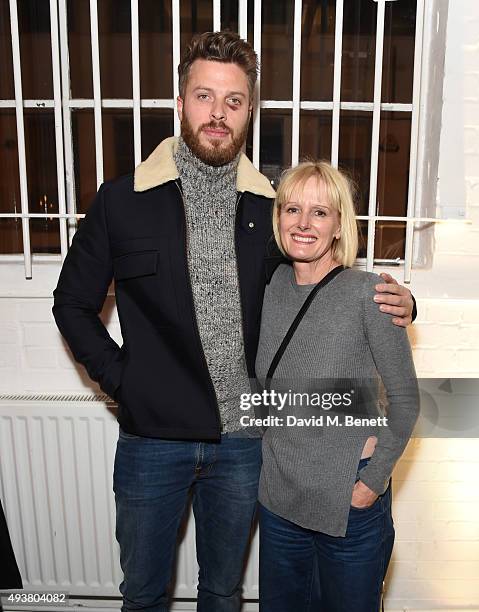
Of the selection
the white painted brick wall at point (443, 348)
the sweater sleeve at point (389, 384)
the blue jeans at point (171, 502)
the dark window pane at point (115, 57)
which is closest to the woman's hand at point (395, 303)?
the sweater sleeve at point (389, 384)

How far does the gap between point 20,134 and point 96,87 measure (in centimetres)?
31

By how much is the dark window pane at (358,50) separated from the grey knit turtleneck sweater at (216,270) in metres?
0.71

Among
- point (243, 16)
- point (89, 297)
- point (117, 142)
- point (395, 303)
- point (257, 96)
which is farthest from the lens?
point (117, 142)

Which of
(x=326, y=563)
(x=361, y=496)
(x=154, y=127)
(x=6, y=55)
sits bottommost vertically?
(x=326, y=563)

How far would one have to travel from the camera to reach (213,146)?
1.53m

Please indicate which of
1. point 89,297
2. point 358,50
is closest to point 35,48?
point 89,297

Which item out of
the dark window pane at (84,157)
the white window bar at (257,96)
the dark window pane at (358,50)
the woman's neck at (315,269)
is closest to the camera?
the woman's neck at (315,269)

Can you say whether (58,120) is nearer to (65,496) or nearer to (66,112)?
(66,112)

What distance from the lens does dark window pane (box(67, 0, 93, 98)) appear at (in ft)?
6.61

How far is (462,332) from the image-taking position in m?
2.03

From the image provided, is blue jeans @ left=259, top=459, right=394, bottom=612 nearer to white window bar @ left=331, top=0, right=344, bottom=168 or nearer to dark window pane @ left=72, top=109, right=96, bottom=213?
white window bar @ left=331, top=0, right=344, bottom=168

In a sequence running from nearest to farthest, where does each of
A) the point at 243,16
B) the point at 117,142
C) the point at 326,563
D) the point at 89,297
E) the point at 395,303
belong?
1. the point at 395,303
2. the point at 326,563
3. the point at 89,297
4. the point at 243,16
5. the point at 117,142

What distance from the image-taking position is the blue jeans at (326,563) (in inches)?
56.8

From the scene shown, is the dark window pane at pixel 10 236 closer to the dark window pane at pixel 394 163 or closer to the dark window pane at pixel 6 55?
the dark window pane at pixel 6 55
